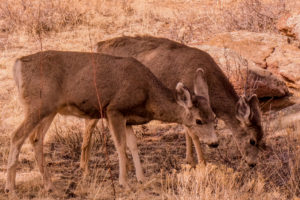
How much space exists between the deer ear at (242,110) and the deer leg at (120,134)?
2.07 metres

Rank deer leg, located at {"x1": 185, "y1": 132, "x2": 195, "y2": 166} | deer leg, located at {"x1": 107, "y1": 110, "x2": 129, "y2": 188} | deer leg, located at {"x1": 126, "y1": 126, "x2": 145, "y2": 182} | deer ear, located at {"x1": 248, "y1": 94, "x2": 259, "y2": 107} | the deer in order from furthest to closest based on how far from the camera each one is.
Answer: deer leg, located at {"x1": 185, "y1": 132, "x2": 195, "y2": 166} < deer ear, located at {"x1": 248, "y1": 94, "x2": 259, "y2": 107} < deer leg, located at {"x1": 126, "y1": 126, "x2": 145, "y2": 182} < deer leg, located at {"x1": 107, "y1": 110, "x2": 129, "y2": 188} < the deer

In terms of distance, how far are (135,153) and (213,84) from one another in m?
1.83

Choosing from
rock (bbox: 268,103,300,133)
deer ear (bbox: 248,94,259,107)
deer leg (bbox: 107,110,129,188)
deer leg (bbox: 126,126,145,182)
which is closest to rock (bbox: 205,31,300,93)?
rock (bbox: 268,103,300,133)

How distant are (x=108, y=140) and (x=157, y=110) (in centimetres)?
265

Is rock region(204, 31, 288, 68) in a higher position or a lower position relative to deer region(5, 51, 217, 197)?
higher

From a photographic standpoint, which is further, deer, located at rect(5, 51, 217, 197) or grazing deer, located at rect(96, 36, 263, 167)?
grazing deer, located at rect(96, 36, 263, 167)

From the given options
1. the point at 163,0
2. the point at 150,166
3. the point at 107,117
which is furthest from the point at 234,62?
the point at 163,0

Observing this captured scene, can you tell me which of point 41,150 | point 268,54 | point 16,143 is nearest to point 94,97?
point 41,150

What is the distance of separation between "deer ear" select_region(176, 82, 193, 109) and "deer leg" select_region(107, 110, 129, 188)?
934 mm

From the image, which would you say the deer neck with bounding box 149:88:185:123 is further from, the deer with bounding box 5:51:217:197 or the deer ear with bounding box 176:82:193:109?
the deer ear with bounding box 176:82:193:109

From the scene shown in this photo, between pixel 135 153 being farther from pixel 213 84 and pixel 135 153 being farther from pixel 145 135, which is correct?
pixel 145 135

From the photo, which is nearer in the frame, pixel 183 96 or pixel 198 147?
pixel 183 96

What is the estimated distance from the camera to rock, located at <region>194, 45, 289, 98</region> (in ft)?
41.6

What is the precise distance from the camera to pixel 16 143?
26.7 feet
